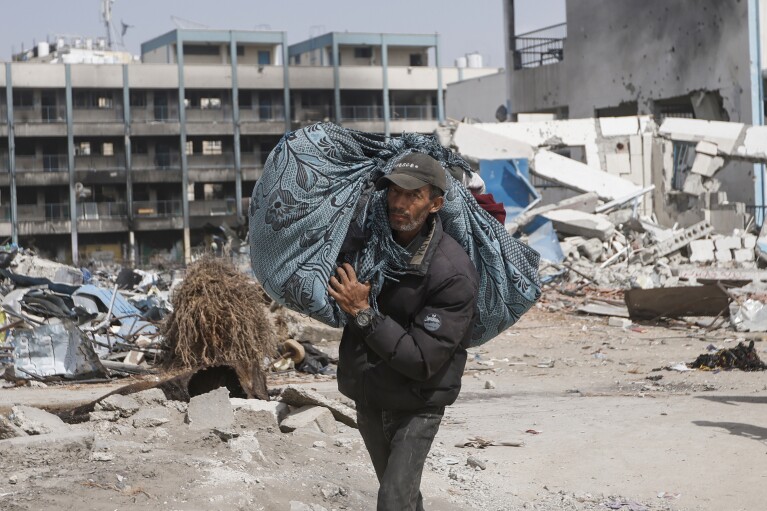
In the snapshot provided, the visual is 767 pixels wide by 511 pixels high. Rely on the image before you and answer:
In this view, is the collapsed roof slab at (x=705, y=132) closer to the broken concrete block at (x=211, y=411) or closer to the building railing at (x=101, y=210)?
the broken concrete block at (x=211, y=411)

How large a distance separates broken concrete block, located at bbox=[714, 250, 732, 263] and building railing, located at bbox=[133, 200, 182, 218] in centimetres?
4803

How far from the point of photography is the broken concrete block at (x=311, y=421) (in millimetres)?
7102

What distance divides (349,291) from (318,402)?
12.2ft

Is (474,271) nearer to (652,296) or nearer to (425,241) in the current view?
(425,241)

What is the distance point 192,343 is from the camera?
1066 centimetres

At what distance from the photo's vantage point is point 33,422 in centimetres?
628

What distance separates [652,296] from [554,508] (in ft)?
33.6

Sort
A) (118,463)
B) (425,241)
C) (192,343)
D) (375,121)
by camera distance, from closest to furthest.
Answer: (425,241) → (118,463) → (192,343) → (375,121)

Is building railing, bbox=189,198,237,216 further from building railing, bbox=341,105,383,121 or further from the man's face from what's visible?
the man's face

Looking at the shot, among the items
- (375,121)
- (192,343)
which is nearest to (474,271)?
(192,343)

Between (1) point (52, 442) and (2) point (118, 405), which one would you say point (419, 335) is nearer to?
(1) point (52, 442)

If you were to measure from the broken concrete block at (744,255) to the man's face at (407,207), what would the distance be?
2018cm

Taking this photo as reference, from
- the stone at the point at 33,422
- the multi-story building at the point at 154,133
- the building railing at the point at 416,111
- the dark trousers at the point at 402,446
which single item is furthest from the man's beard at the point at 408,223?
the building railing at the point at 416,111

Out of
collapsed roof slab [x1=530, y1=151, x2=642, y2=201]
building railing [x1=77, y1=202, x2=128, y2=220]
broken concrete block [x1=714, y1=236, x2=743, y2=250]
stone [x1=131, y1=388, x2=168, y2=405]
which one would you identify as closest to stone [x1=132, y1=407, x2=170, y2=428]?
stone [x1=131, y1=388, x2=168, y2=405]
